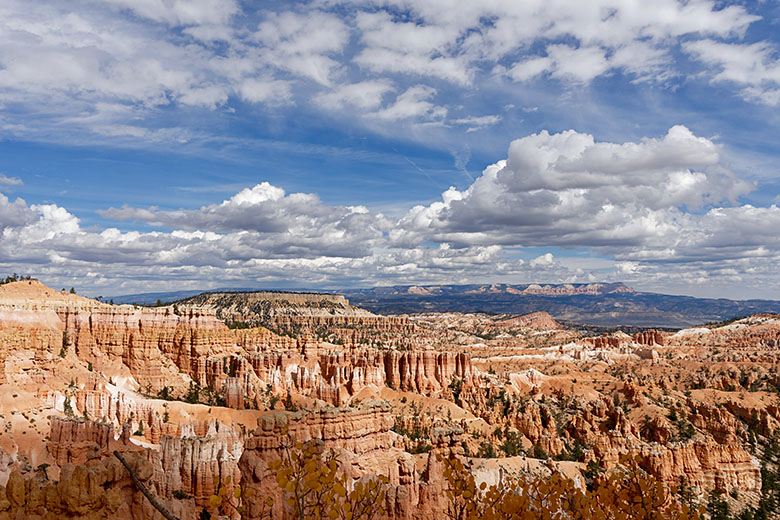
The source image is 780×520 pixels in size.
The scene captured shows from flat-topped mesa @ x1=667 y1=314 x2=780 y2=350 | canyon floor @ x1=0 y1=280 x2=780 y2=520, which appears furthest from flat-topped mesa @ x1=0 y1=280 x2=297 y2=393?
flat-topped mesa @ x1=667 y1=314 x2=780 y2=350

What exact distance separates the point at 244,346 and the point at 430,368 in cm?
3130

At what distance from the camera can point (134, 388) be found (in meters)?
70.4

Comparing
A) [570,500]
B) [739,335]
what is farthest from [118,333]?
[739,335]

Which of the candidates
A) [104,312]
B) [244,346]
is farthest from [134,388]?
[244,346]

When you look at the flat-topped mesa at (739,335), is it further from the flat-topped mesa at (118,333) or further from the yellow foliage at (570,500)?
the yellow foliage at (570,500)

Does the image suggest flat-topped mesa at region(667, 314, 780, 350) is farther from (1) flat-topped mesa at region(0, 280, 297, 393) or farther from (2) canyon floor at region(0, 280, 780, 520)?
(1) flat-topped mesa at region(0, 280, 297, 393)

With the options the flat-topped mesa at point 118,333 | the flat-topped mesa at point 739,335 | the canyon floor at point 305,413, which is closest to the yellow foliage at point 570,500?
the canyon floor at point 305,413

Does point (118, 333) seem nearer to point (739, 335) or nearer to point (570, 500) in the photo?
point (570, 500)

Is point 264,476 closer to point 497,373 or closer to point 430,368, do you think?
point 430,368

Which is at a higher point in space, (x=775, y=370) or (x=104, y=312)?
(x=104, y=312)

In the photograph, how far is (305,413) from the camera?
32.2 metres

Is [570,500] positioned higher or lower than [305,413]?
higher

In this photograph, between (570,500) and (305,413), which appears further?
(305,413)

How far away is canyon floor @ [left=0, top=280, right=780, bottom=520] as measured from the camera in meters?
29.3
